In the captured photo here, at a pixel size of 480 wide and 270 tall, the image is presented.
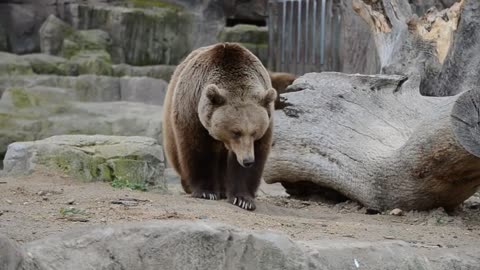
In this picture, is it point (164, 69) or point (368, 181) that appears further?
point (164, 69)

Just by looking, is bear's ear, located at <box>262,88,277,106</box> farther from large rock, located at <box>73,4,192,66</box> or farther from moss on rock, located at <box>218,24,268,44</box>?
large rock, located at <box>73,4,192,66</box>

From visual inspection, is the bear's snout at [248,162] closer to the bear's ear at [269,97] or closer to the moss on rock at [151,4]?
the bear's ear at [269,97]

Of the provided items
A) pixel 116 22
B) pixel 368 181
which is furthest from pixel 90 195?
pixel 116 22

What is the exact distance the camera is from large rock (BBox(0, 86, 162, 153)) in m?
11.4

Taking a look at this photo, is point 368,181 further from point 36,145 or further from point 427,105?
point 36,145

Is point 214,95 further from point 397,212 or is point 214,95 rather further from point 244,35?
point 244,35

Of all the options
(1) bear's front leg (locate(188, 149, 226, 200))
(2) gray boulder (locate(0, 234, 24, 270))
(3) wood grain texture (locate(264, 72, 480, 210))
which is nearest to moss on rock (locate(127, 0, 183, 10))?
(3) wood grain texture (locate(264, 72, 480, 210))

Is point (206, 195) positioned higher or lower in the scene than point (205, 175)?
lower

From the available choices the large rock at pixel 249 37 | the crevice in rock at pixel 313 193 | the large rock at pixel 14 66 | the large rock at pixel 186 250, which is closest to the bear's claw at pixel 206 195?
the crevice in rock at pixel 313 193

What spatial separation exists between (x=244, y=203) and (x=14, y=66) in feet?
25.6

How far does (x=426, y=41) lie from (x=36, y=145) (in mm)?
3401

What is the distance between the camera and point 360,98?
268 inches

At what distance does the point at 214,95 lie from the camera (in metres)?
5.95

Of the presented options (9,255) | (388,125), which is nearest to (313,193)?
(388,125)
